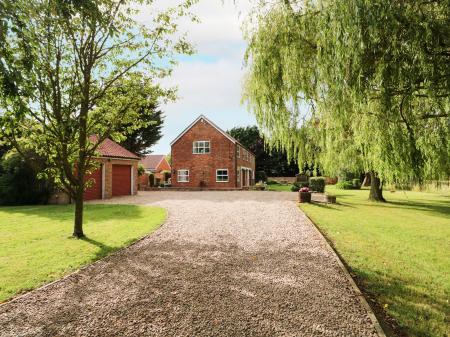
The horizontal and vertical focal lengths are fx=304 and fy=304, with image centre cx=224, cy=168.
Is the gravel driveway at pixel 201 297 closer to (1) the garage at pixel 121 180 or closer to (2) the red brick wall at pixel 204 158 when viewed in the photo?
(1) the garage at pixel 121 180

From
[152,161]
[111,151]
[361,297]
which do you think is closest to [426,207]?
[361,297]

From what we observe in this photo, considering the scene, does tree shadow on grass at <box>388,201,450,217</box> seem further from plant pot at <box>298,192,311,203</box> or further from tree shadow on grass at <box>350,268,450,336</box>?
tree shadow on grass at <box>350,268,450,336</box>

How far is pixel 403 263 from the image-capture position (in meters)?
7.61

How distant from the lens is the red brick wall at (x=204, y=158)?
35062 millimetres

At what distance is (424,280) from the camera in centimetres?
647

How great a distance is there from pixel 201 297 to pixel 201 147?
30.9 meters

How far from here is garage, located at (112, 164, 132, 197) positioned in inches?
982

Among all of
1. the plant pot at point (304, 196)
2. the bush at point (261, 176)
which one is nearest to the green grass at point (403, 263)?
the plant pot at point (304, 196)

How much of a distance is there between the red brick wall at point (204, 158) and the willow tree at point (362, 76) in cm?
2618

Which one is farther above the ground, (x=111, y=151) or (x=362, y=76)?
(x=111, y=151)

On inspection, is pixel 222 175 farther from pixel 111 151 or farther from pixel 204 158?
pixel 111 151

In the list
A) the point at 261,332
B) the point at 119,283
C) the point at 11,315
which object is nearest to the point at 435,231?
the point at 261,332

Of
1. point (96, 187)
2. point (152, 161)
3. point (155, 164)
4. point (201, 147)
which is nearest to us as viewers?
point (96, 187)

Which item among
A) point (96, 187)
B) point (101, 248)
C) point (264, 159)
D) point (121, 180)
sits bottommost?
point (101, 248)
